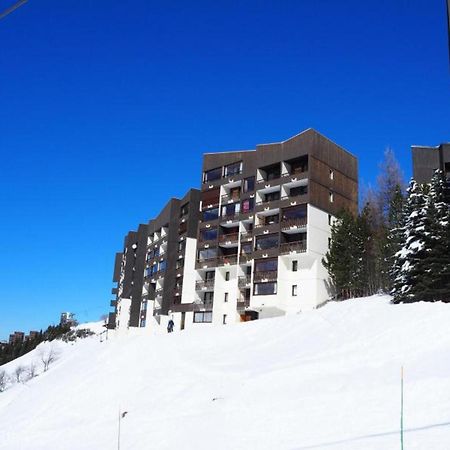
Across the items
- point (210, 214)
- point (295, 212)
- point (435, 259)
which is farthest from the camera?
point (210, 214)

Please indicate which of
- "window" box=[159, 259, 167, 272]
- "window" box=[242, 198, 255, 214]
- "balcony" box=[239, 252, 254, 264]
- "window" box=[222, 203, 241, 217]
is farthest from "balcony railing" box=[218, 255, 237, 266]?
"window" box=[159, 259, 167, 272]

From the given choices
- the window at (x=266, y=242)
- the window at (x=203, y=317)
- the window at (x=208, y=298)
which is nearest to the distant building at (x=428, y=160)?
the window at (x=266, y=242)

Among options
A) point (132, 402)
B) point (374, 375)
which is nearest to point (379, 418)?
point (374, 375)

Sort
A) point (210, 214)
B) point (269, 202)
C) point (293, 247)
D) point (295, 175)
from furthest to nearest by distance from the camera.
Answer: point (210, 214) < point (269, 202) < point (295, 175) < point (293, 247)

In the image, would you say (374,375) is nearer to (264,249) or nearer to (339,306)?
(339,306)

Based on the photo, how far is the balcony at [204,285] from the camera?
57.2 meters

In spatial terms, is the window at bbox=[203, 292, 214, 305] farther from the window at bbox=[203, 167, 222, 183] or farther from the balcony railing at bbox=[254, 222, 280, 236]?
the window at bbox=[203, 167, 222, 183]

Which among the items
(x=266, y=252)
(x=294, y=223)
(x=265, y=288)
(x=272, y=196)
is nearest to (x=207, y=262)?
(x=266, y=252)

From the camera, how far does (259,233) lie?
5284cm

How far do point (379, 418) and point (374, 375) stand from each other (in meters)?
5.41

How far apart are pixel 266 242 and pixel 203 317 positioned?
11525mm

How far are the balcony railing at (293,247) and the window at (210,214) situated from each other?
39.3 feet

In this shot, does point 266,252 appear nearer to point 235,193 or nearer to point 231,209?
→ point 231,209

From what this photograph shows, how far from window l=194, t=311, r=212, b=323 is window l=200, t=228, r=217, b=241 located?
841 cm
